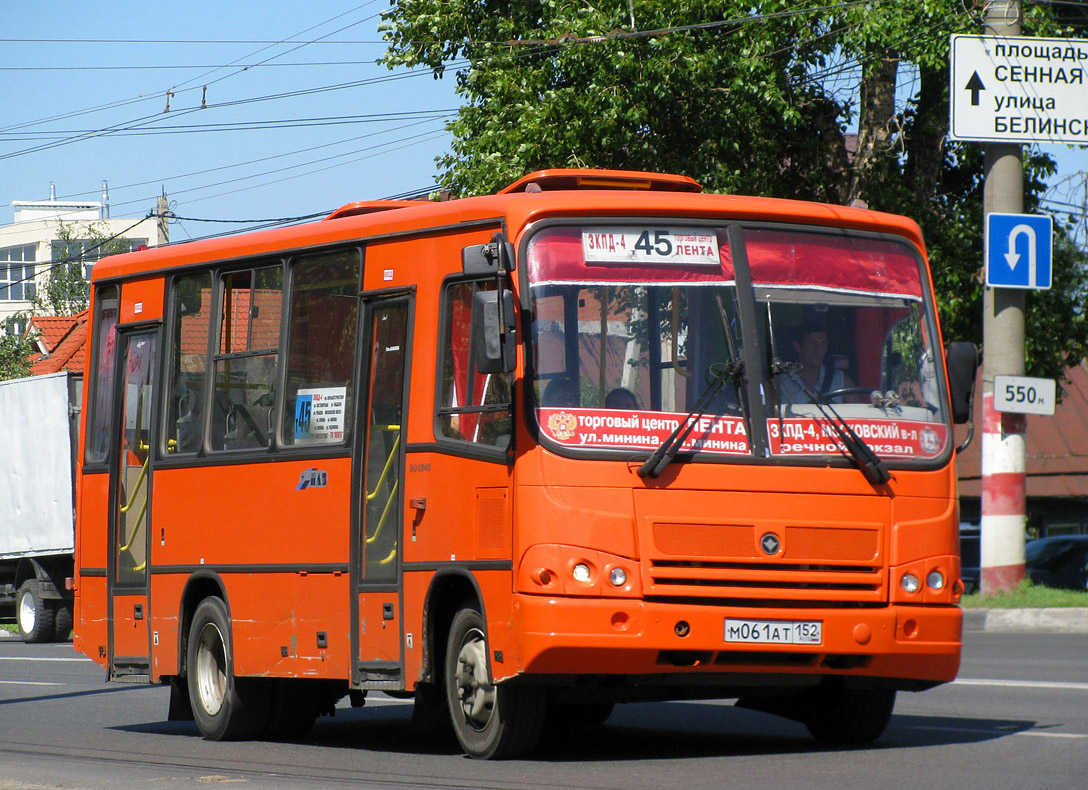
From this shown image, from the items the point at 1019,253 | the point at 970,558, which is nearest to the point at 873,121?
the point at 1019,253

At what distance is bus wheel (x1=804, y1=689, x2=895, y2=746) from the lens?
9633mm

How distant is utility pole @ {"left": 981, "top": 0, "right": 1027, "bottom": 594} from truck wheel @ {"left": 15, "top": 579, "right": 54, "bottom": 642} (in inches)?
534

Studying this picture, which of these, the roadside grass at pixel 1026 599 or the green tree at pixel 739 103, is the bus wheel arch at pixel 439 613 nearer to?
the roadside grass at pixel 1026 599

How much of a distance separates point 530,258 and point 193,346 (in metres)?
3.62

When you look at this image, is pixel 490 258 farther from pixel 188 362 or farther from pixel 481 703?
pixel 188 362

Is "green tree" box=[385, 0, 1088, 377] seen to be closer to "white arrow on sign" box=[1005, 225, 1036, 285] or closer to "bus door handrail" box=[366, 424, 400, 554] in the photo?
"white arrow on sign" box=[1005, 225, 1036, 285]

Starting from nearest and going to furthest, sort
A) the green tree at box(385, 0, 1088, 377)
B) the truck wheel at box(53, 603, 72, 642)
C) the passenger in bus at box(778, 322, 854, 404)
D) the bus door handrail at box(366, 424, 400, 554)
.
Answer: the passenger in bus at box(778, 322, 854, 404), the bus door handrail at box(366, 424, 400, 554), the green tree at box(385, 0, 1088, 377), the truck wheel at box(53, 603, 72, 642)

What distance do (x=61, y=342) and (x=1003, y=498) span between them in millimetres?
41406

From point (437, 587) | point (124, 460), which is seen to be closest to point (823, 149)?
point (124, 460)

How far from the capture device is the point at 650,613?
8.43m

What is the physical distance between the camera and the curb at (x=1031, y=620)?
59.9ft

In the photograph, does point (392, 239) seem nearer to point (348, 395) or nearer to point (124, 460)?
point (348, 395)

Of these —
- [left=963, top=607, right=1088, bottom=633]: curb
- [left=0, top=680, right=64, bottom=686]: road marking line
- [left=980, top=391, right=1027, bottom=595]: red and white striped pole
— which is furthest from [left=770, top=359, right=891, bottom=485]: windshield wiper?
[left=980, top=391, right=1027, bottom=595]: red and white striped pole

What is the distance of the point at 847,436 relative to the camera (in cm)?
898
